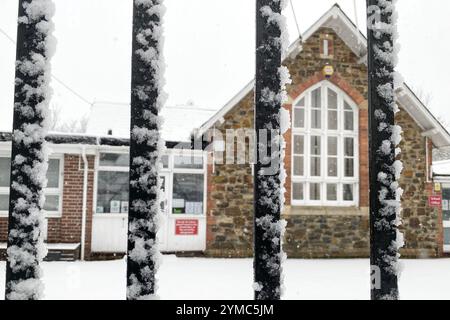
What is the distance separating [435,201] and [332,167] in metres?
3.30

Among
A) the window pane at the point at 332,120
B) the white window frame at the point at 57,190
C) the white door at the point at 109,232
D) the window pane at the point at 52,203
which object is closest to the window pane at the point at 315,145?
the window pane at the point at 332,120

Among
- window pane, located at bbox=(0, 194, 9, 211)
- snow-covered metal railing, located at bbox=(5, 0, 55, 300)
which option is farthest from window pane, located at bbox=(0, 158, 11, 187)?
snow-covered metal railing, located at bbox=(5, 0, 55, 300)

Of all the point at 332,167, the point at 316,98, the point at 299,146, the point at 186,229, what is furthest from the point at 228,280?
the point at 316,98

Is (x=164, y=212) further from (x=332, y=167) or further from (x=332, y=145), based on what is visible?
(x=332, y=145)

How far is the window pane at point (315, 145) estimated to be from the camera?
11422 mm

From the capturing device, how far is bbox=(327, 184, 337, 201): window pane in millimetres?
11398

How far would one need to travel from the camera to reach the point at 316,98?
38.1 ft

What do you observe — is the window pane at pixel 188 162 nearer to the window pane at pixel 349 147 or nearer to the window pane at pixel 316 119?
the window pane at pixel 316 119

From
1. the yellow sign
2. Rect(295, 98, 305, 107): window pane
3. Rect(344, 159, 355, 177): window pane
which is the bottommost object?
Rect(344, 159, 355, 177): window pane

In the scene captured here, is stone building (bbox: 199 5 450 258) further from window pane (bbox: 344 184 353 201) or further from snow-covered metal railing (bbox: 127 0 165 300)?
snow-covered metal railing (bbox: 127 0 165 300)

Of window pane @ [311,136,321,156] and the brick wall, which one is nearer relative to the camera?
the brick wall

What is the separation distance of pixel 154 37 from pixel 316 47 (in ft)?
36.0
